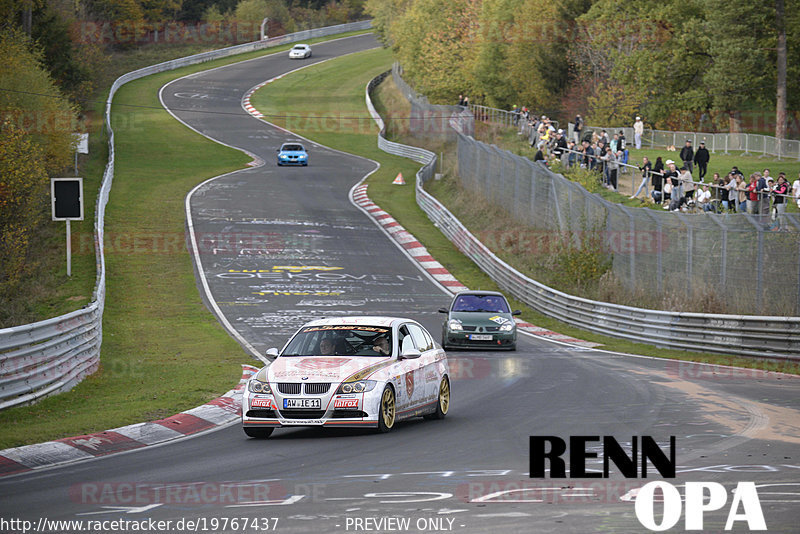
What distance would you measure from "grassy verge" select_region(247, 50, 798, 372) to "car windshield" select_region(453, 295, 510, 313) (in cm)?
284

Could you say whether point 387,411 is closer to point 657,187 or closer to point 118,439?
point 118,439

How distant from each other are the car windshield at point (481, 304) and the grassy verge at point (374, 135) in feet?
9.32

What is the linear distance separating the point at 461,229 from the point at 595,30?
2624 cm

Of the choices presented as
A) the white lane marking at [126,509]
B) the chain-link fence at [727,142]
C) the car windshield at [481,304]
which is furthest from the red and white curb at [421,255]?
the white lane marking at [126,509]

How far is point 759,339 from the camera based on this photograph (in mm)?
22781

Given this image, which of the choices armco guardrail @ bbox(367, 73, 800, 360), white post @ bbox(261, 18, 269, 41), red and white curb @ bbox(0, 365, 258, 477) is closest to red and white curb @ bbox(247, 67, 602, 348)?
armco guardrail @ bbox(367, 73, 800, 360)

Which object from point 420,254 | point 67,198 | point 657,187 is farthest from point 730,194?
point 67,198

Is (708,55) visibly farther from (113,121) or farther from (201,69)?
(201,69)

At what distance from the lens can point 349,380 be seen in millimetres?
12688

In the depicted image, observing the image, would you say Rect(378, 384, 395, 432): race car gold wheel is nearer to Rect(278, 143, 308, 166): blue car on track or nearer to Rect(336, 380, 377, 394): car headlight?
Rect(336, 380, 377, 394): car headlight

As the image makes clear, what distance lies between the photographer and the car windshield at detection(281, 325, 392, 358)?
45.3 ft

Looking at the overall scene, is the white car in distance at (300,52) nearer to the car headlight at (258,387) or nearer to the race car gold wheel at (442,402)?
the race car gold wheel at (442,402)

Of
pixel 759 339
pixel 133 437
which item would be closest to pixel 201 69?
pixel 759 339

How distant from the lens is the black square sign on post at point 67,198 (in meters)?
29.6
